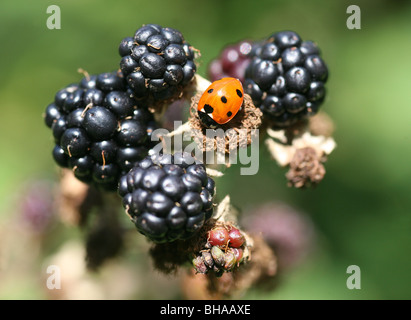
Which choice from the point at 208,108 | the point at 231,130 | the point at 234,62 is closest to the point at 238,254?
the point at 231,130

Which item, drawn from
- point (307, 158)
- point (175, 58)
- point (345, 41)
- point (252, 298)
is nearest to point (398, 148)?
point (345, 41)

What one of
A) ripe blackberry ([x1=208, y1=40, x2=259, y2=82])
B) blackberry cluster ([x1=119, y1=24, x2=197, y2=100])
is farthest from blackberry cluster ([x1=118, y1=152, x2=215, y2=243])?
ripe blackberry ([x1=208, y1=40, x2=259, y2=82])

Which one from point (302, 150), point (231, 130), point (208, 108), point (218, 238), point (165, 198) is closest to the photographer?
point (165, 198)

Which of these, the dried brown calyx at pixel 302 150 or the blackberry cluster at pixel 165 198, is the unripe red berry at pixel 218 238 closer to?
the blackberry cluster at pixel 165 198

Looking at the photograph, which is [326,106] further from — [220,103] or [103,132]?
[103,132]

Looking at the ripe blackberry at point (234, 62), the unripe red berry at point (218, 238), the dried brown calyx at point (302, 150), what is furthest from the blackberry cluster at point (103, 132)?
the dried brown calyx at point (302, 150)
